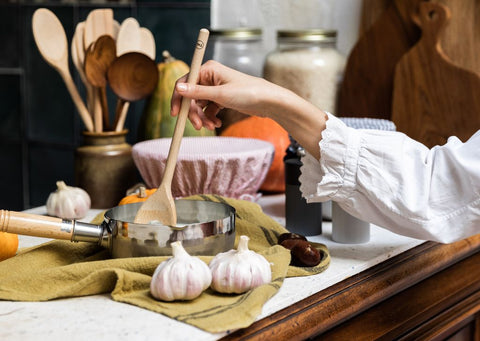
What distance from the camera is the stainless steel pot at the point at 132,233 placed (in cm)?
78

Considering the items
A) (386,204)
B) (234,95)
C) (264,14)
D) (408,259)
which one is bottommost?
(408,259)

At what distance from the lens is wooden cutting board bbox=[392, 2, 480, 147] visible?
131 centimetres

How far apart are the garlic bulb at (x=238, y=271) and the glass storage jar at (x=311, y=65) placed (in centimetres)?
75

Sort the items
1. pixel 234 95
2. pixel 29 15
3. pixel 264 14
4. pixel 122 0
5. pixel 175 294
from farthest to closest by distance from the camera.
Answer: pixel 29 15 → pixel 122 0 → pixel 264 14 → pixel 234 95 → pixel 175 294

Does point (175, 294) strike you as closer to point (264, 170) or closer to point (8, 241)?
point (8, 241)

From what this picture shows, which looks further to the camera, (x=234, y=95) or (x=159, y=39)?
(x=159, y=39)

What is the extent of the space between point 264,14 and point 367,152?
90cm

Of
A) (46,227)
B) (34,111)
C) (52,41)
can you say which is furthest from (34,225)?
(34,111)

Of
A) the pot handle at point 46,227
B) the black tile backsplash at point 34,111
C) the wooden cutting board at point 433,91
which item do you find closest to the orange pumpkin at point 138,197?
the pot handle at point 46,227

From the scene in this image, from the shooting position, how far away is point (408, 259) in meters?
0.95

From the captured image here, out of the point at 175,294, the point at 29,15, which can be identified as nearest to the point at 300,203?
the point at 175,294

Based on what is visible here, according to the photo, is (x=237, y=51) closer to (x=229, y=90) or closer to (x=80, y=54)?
(x=80, y=54)

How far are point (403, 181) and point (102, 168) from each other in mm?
596

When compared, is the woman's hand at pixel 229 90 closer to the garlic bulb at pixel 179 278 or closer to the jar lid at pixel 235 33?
the garlic bulb at pixel 179 278
